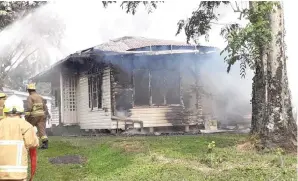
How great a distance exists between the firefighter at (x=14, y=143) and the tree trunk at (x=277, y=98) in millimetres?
5984

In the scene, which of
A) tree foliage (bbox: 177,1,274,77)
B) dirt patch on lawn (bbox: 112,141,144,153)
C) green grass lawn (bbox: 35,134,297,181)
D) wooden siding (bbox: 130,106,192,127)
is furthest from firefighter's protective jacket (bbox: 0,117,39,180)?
wooden siding (bbox: 130,106,192,127)

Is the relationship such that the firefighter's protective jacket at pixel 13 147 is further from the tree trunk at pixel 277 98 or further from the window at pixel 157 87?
the window at pixel 157 87

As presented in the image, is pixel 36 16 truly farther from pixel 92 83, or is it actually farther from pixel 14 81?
pixel 14 81

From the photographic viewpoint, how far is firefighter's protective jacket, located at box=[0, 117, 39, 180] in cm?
497

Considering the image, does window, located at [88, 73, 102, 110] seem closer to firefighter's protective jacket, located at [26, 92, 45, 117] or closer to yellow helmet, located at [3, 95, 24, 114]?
firefighter's protective jacket, located at [26, 92, 45, 117]

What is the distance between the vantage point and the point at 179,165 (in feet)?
26.7

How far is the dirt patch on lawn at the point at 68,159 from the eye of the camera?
33.9 feet

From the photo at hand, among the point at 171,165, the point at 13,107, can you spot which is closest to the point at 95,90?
the point at 171,165

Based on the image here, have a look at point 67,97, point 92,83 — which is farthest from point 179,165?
point 67,97

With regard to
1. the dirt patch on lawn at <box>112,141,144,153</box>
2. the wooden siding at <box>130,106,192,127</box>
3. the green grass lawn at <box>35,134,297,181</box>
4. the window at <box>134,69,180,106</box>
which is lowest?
the green grass lawn at <box>35,134,297,181</box>

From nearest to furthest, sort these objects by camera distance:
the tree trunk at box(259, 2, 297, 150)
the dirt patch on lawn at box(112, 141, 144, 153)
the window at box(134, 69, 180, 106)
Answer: the tree trunk at box(259, 2, 297, 150) < the dirt patch on lawn at box(112, 141, 144, 153) < the window at box(134, 69, 180, 106)

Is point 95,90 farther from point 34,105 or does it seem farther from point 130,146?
point 130,146

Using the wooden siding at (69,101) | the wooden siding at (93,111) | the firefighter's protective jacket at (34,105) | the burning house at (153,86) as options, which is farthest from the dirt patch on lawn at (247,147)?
the wooden siding at (69,101)

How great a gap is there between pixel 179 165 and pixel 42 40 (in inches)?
1161
